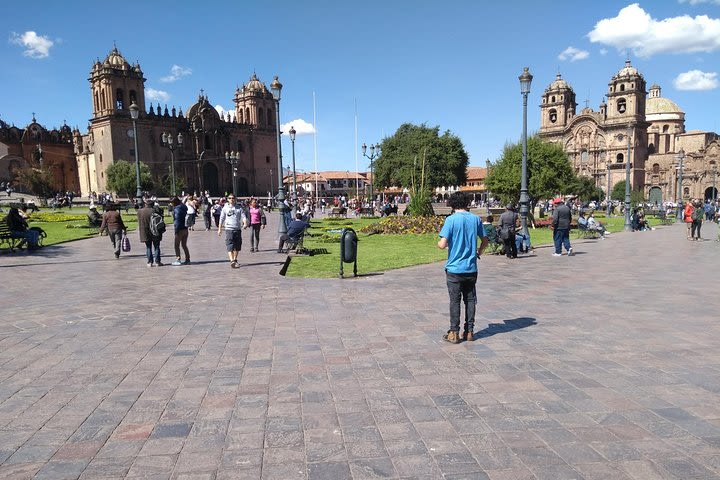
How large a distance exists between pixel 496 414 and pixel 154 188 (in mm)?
62513

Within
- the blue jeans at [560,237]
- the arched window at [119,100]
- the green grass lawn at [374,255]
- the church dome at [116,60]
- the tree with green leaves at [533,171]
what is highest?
the church dome at [116,60]

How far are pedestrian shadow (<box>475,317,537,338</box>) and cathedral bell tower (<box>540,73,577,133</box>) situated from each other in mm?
83066

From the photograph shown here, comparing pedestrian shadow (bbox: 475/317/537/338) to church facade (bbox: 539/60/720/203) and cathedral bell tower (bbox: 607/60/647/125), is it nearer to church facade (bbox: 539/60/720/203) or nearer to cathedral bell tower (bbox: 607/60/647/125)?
church facade (bbox: 539/60/720/203)

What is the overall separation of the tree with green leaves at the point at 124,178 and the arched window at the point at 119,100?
9273 millimetres

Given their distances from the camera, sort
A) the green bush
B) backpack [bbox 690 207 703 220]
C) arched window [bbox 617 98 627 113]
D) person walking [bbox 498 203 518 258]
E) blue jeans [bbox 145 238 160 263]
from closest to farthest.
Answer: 1. blue jeans [bbox 145 238 160 263]
2. person walking [bbox 498 203 518 258]
3. backpack [bbox 690 207 703 220]
4. the green bush
5. arched window [bbox 617 98 627 113]

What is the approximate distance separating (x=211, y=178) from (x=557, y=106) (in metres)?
58.3

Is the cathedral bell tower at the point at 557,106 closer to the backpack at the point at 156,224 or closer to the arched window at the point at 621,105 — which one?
the arched window at the point at 621,105

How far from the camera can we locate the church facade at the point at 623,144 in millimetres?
74125

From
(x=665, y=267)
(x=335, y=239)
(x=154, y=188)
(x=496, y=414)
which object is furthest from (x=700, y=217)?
(x=154, y=188)

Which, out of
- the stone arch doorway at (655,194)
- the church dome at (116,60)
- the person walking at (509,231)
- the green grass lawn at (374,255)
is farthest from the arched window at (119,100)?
the stone arch doorway at (655,194)

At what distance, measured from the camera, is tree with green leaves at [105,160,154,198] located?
176 ft

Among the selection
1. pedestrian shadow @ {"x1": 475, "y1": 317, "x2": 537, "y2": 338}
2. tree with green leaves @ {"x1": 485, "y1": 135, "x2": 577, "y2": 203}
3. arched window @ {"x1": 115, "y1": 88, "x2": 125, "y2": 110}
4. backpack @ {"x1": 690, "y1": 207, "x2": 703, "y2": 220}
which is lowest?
pedestrian shadow @ {"x1": 475, "y1": 317, "x2": 537, "y2": 338}

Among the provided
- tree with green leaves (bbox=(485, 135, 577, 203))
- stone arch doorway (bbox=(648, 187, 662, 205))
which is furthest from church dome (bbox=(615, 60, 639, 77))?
tree with green leaves (bbox=(485, 135, 577, 203))

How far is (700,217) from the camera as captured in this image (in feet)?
57.4
